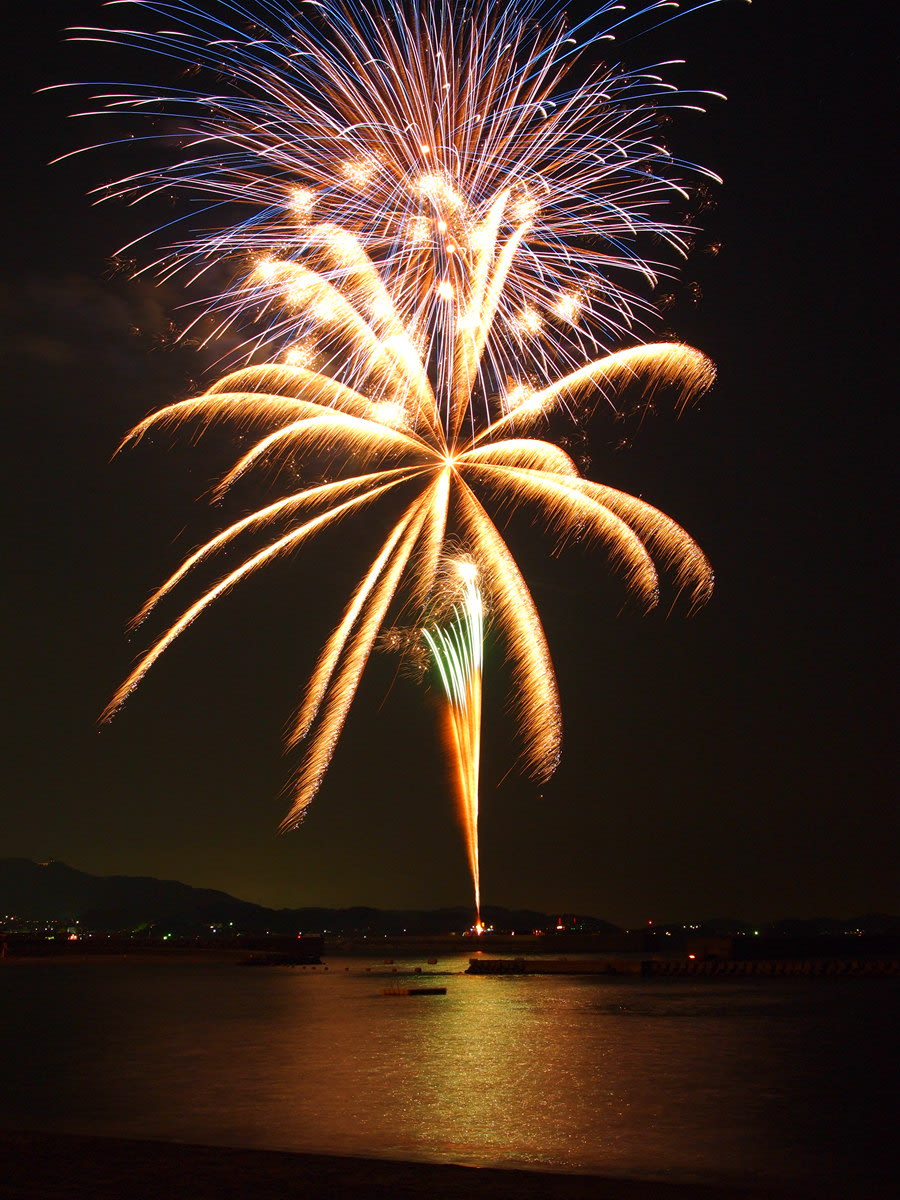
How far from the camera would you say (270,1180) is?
8.93 metres

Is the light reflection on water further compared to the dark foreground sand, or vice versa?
the light reflection on water

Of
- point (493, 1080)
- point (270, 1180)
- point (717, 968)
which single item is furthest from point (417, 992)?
point (270, 1180)

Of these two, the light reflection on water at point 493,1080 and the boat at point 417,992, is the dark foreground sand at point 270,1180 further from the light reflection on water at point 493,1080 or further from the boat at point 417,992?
the boat at point 417,992

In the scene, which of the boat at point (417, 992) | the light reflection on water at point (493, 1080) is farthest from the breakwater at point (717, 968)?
the light reflection on water at point (493, 1080)

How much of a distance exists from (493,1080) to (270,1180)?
7607 millimetres

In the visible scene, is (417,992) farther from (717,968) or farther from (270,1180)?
(270,1180)

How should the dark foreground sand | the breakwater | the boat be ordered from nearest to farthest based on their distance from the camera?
the dark foreground sand
the boat
the breakwater

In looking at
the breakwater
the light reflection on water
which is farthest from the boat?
the breakwater

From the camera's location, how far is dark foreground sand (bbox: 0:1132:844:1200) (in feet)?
27.6

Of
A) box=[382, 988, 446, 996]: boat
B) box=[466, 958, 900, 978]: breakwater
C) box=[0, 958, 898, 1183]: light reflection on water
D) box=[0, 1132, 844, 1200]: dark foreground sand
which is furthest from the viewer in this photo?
box=[466, 958, 900, 978]: breakwater

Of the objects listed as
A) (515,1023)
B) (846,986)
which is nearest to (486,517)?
(515,1023)

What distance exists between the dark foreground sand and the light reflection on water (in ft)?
3.84

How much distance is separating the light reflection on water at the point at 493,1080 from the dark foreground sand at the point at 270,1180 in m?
1.17

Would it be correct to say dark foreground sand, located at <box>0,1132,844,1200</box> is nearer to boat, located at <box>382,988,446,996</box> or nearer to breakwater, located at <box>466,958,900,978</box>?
boat, located at <box>382,988,446,996</box>
